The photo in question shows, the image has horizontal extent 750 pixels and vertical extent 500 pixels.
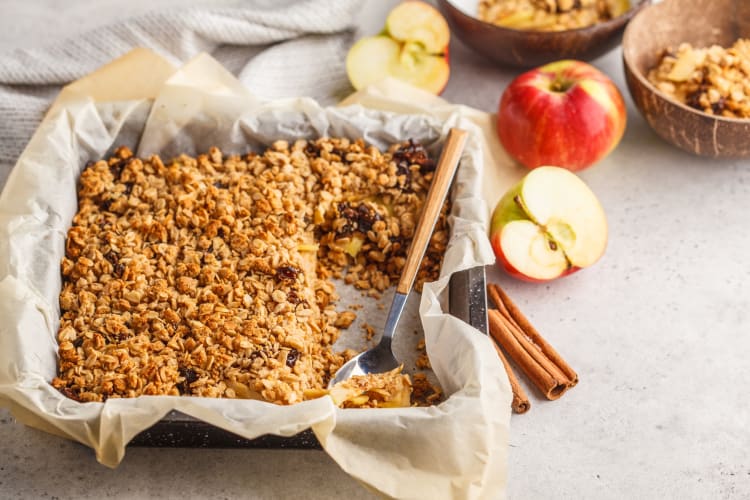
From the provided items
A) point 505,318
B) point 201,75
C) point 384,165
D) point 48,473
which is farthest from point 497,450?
point 201,75

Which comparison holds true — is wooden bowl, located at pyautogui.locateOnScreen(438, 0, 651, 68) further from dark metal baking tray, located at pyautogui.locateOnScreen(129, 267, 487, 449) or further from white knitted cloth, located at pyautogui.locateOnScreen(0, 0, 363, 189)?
dark metal baking tray, located at pyautogui.locateOnScreen(129, 267, 487, 449)

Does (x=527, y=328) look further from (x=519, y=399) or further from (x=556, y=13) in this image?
(x=556, y=13)

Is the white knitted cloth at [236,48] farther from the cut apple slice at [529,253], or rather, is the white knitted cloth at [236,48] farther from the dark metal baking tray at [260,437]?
the dark metal baking tray at [260,437]

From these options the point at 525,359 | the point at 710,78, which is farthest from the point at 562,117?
the point at 525,359

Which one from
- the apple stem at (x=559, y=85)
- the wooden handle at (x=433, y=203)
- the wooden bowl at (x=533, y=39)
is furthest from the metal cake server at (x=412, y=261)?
the wooden bowl at (x=533, y=39)

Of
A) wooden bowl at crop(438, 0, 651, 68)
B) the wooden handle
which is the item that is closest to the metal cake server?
the wooden handle
